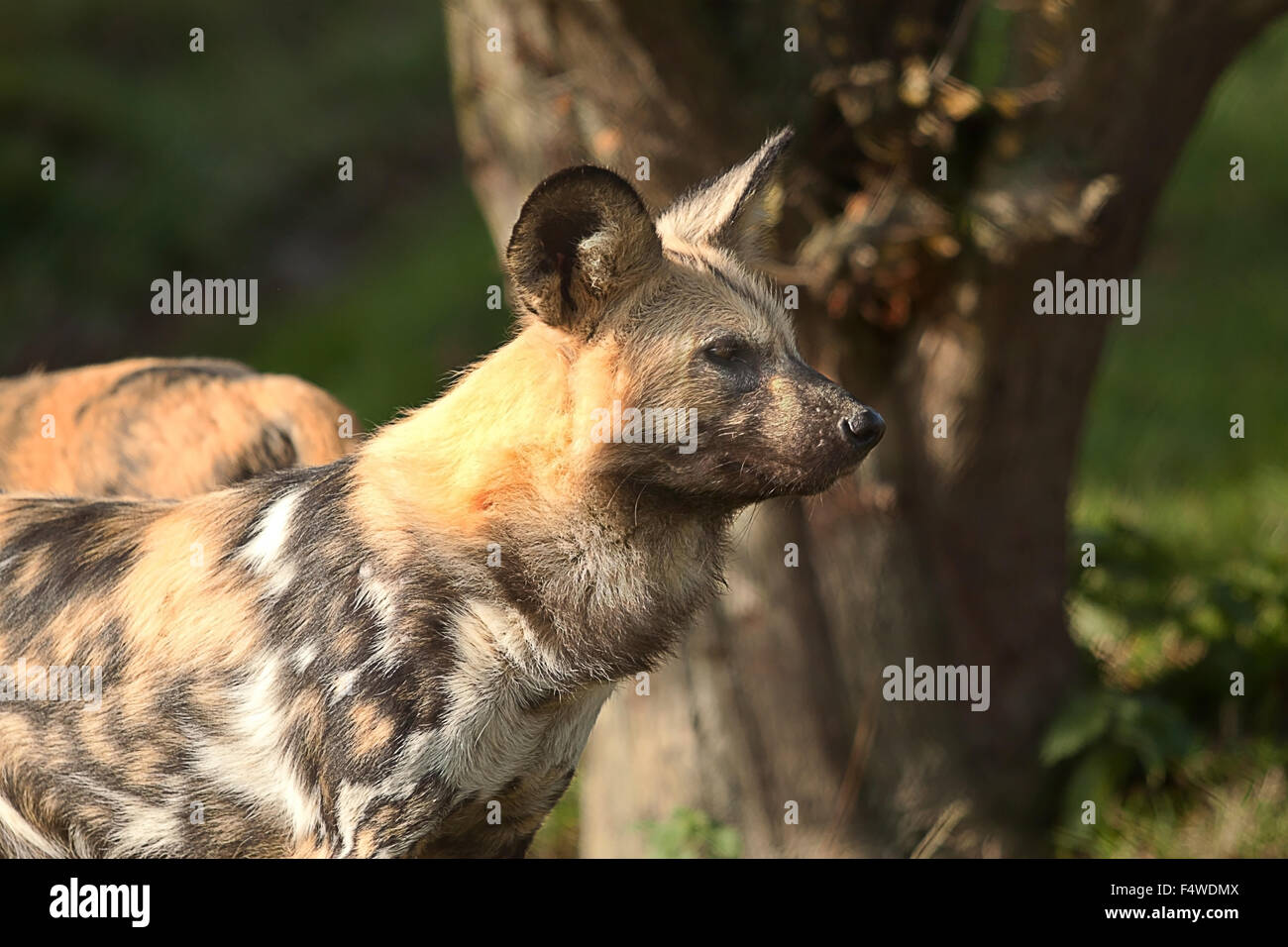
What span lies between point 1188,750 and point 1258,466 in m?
3.19

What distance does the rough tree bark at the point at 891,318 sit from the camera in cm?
536

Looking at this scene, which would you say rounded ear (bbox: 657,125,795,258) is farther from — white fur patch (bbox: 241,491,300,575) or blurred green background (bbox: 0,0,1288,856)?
blurred green background (bbox: 0,0,1288,856)

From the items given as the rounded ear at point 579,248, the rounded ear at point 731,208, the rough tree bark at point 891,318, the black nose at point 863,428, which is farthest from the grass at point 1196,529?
the rounded ear at point 579,248

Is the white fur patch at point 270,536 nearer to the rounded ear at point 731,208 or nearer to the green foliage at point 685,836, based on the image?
the rounded ear at point 731,208

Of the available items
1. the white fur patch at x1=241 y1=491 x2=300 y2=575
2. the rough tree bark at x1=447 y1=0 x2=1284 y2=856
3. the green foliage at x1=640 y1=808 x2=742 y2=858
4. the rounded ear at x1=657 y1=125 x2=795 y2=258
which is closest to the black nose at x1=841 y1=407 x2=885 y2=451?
the rounded ear at x1=657 y1=125 x2=795 y2=258

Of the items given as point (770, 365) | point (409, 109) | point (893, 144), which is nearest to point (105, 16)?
point (409, 109)

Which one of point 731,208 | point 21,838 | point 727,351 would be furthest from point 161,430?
point 727,351

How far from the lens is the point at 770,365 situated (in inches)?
126

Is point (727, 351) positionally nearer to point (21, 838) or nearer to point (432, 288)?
point (21, 838)

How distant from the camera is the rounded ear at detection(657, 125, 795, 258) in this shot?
362cm

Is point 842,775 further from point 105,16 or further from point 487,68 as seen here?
point 105,16

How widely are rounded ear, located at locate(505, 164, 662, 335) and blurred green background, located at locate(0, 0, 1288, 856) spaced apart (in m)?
2.42

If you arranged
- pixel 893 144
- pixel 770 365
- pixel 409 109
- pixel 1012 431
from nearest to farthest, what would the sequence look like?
pixel 770 365 → pixel 893 144 → pixel 1012 431 → pixel 409 109

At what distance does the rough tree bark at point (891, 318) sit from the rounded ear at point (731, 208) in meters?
1.17
